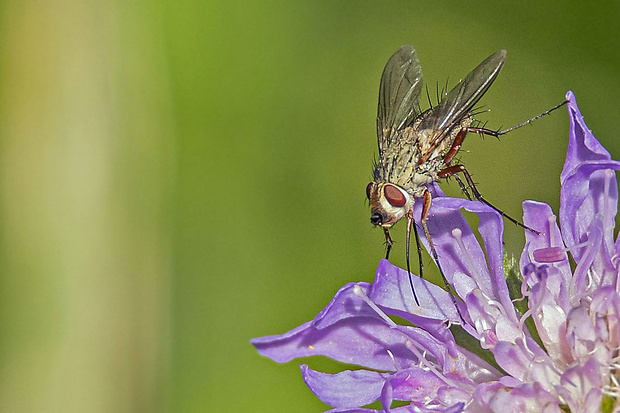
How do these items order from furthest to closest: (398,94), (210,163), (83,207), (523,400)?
(83,207), (210,163), (398,94), (523,400)

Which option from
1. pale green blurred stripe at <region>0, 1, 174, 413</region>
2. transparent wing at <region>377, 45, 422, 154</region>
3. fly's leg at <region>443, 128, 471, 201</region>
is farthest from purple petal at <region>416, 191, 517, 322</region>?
pale green blurred stripe at <region>0, 1, 174, 413</region>

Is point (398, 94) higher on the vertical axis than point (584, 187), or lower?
higher

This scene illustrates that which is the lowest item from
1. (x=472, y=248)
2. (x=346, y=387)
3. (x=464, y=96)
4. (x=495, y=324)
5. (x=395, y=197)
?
(x=346, y=387)

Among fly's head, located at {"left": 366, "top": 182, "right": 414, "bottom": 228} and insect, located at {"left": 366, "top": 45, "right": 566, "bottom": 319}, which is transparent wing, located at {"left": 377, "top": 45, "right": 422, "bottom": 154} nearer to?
insect, located at {"left": 366, "top": 45, "right": 566, "bottom": 319}

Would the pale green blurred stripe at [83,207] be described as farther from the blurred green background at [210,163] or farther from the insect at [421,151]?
the insect at [421,151]

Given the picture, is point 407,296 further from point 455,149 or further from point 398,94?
point 398,94

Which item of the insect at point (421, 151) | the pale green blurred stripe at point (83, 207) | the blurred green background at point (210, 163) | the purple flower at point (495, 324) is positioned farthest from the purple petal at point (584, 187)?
the pale green blurred stripe at point (83, 207)

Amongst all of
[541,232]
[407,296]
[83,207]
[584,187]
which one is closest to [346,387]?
[407,296]

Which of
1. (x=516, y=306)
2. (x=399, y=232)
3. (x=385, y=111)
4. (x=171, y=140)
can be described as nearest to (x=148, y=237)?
(x=171, y=140)
